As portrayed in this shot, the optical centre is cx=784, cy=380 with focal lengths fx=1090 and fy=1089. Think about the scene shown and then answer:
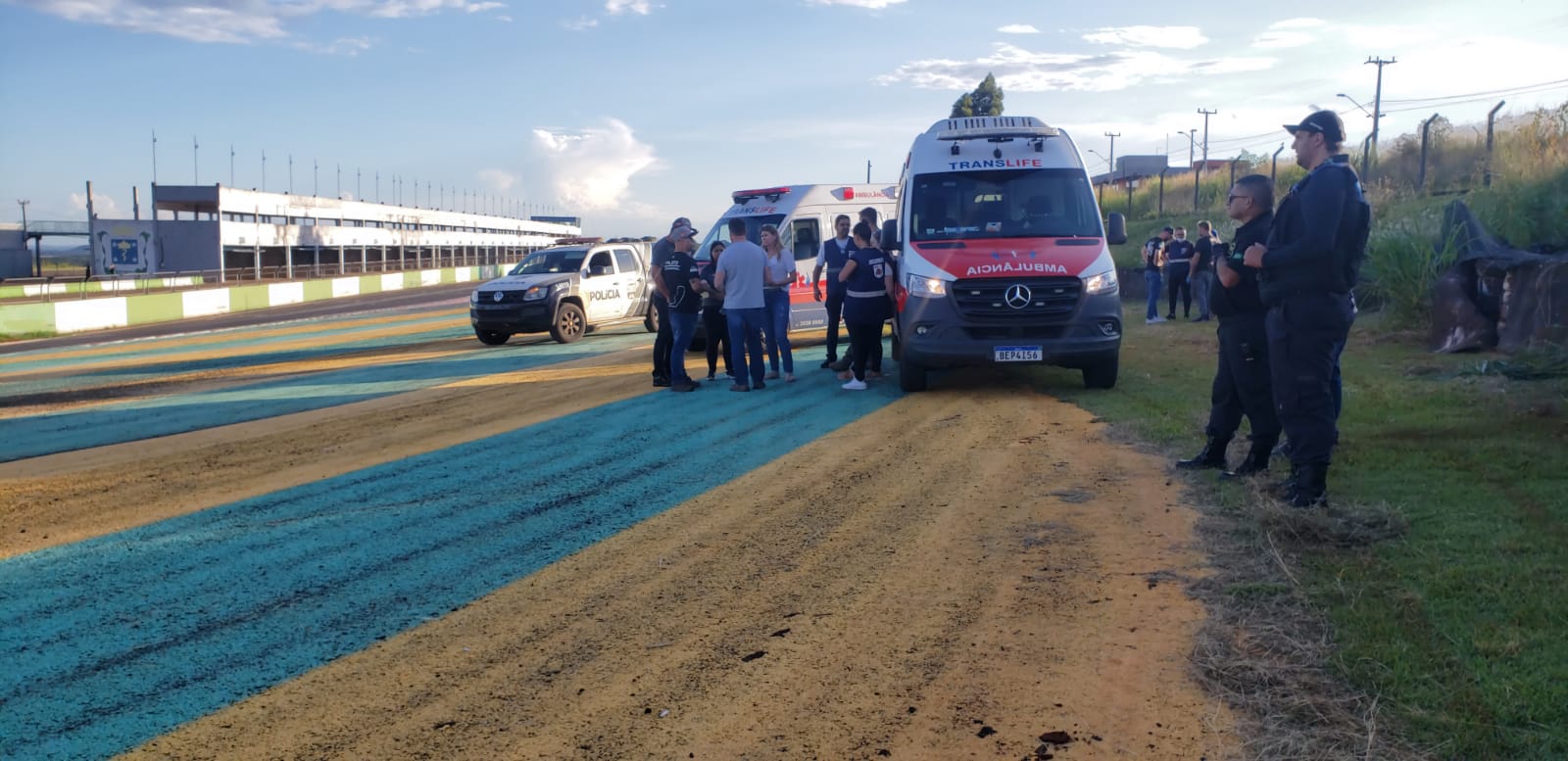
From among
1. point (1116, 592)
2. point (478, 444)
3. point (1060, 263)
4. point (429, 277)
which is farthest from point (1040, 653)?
Result: point (429, 277)

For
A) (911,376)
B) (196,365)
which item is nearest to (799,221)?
(911,376)

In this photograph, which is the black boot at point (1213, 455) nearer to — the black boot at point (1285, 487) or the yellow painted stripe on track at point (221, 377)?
the black boot at point (1285, 487)

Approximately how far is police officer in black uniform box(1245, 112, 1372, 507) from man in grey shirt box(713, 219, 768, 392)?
6.57 m

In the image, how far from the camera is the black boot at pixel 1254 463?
684 centimetres

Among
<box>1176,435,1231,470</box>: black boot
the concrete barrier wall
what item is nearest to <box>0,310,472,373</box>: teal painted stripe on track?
the concrete barrier wall

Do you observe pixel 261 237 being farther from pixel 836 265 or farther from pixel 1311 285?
pixel 1311 285

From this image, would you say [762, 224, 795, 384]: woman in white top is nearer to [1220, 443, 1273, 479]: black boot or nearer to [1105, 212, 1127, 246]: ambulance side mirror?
[1105, 212, 1127, 246]: ambulance side mirror

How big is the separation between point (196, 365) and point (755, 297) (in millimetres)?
10796

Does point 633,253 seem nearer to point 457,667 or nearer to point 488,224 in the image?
point 457,667

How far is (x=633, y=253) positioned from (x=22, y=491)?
14.5m

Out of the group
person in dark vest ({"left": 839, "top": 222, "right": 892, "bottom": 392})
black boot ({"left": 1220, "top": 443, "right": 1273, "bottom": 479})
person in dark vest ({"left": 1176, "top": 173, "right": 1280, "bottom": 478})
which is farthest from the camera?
person in dark vest ({"left": 839, "top": 222, "right": 892, "bottom": 392})

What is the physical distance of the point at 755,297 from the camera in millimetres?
11961

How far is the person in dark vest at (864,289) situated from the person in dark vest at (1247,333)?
5189 mm

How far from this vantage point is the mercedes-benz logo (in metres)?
10.6
